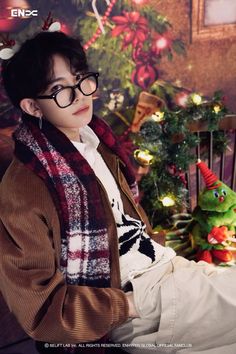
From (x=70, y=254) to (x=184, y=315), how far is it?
1.14ft

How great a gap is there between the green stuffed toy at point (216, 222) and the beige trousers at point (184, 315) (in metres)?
0.40

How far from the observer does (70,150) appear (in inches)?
50.9

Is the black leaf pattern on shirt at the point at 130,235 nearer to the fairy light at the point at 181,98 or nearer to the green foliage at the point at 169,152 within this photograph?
the green foliage at the point at 169,152

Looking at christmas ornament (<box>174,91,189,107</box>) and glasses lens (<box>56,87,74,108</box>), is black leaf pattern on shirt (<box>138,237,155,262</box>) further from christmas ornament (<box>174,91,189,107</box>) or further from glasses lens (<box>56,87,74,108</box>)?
christmas ornament (<box>174,91,189,107</box>)

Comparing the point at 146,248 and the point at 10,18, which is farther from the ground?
the point at 10,18

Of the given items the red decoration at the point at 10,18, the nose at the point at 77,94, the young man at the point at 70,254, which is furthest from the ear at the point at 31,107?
the red decoration at the point at 10,18

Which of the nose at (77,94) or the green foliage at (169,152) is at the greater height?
the nose at (77,94)

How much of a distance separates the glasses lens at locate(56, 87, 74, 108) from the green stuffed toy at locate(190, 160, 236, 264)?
655mm

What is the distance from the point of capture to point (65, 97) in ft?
4.33

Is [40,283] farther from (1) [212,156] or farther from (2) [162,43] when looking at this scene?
(2) [162,43]

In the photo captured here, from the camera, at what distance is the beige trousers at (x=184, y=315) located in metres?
1.26

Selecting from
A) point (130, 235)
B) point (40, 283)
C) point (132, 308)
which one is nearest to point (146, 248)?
point (130, 235)

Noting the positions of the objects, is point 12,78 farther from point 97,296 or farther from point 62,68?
point 97,296

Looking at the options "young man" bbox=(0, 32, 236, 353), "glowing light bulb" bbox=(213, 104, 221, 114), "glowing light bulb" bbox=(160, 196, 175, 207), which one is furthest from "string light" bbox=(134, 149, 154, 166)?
"young man" bbox=(0, 32, 236, 353)
